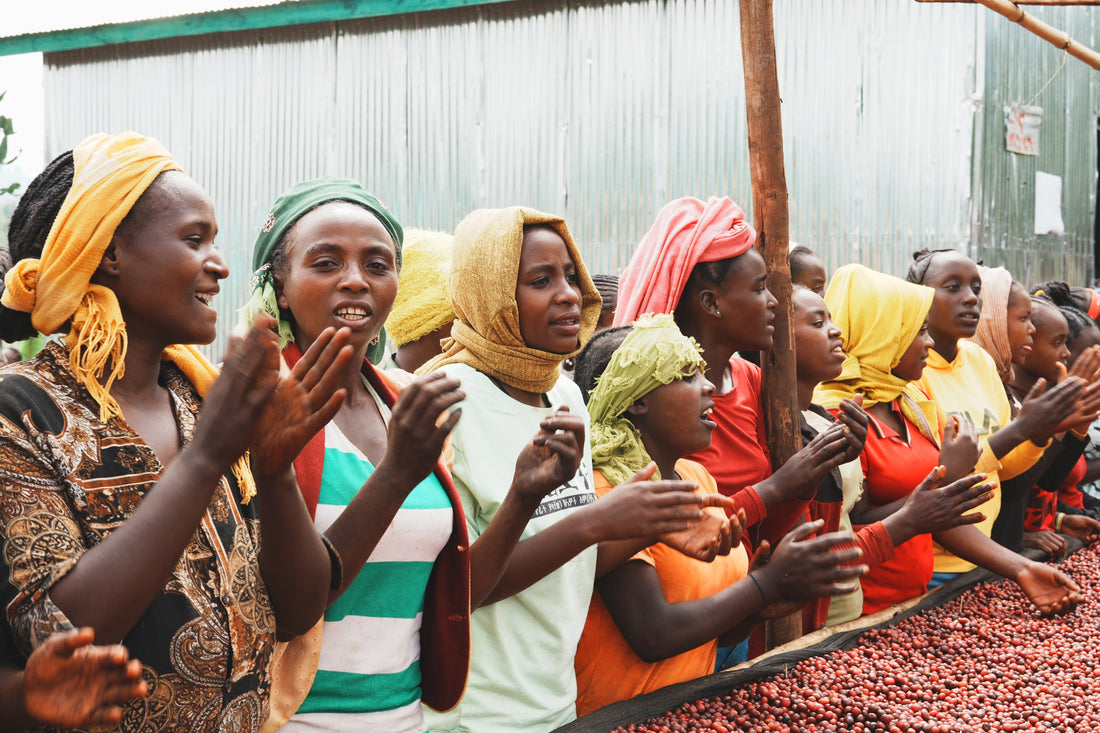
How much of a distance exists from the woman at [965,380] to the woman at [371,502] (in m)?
2.82

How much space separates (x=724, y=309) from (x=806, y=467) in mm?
608

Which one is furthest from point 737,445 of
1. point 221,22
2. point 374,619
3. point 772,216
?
point 221,22

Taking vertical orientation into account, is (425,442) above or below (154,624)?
above

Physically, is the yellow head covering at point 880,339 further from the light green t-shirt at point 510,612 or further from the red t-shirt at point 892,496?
the light green t-shirt at point 510,612

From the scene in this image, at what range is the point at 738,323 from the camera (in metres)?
3.34

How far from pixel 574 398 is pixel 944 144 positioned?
458 cm

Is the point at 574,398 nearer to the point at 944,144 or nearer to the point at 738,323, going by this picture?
the point at 738,323

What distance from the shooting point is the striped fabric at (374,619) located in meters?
1.87

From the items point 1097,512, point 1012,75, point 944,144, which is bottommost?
point 1097,512

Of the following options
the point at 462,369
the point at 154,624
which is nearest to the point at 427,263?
the point at 462,369

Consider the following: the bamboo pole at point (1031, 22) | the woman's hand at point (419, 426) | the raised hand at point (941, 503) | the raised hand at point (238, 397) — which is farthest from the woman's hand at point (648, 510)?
the bamboo pole at point (1031, 22)

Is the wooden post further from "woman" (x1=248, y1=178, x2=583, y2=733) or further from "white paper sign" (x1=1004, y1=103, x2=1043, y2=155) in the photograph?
"white paper sign" (x1=1004, y1=103, x2=1043, y2=155)

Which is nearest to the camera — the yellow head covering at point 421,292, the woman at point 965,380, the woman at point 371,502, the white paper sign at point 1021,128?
the woman at point 371,502

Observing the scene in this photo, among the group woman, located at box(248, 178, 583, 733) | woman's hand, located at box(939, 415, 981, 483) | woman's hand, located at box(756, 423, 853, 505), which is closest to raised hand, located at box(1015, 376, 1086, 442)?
woman's hand, located at box(939, 415, 981, 483)
